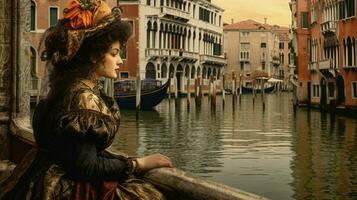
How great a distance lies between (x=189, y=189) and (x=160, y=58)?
35.3 m

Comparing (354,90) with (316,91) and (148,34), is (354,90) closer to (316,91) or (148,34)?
(316,91)

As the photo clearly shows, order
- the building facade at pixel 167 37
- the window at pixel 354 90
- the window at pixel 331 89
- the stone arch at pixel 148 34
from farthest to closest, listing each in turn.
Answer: the stone arch at pixel 148 34
the building facade at pixel 167 37
the window at pixel 331 89
the window at pixel 354 90

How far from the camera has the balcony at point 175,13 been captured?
123 feet

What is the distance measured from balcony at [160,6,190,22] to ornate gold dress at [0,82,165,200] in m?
35.8

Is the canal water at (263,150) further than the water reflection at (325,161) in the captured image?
Yes

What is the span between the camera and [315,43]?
2686cm

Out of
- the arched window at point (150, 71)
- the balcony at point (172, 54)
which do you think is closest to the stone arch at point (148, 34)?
the balcony at point (172, 54)

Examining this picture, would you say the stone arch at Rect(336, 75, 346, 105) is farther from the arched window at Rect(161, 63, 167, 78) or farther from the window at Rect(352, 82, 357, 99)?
the arched window at Rect(161, 63, 167, 78)

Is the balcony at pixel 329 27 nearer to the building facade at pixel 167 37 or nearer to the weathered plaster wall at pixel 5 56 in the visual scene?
the building facade at pixel 167 37

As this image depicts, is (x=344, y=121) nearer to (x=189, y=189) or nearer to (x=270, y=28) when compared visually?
(x=189, y=189)

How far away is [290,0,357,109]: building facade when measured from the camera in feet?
68.9

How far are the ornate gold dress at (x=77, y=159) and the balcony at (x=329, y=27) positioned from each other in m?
22.2

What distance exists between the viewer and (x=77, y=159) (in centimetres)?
170

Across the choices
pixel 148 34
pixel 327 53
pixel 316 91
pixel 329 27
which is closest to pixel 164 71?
pixel 148 34
